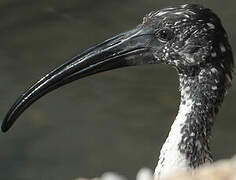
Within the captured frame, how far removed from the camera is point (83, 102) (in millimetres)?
10109

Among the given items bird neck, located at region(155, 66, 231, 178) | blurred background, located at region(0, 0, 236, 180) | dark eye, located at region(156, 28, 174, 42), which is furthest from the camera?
blurred background, located at region(0, 0, 236, 180)

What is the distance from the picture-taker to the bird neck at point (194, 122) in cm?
582

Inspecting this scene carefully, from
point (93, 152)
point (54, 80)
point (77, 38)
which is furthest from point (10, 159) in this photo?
point (54, 80)

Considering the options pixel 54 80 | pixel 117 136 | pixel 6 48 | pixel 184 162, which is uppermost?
pixel 6 48

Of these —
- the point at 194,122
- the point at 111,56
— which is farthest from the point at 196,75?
the point at 111,56

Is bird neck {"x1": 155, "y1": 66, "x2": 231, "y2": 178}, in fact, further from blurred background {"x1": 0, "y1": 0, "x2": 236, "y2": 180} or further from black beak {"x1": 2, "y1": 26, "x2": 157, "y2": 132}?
blurred background {"x1": 0, "y1": 0, "x2": 236, "y2": 180}

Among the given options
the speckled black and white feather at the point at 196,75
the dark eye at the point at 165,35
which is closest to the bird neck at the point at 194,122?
the speckled black and white feather at the point at 196,75

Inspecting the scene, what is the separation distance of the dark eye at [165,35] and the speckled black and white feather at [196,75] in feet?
0.09

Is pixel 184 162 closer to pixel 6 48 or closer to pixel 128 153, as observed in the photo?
pixel 128 153

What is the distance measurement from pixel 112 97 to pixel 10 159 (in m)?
1.63

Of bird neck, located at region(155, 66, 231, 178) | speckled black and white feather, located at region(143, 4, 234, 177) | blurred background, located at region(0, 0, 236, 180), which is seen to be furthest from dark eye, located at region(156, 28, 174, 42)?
blurred background, located at region(0, 0, 236, 180)

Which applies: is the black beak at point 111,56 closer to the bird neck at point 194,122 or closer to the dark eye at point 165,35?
the dark eye at point 165,35

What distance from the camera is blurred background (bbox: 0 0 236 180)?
9.30m

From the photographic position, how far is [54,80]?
6297 millimetres
